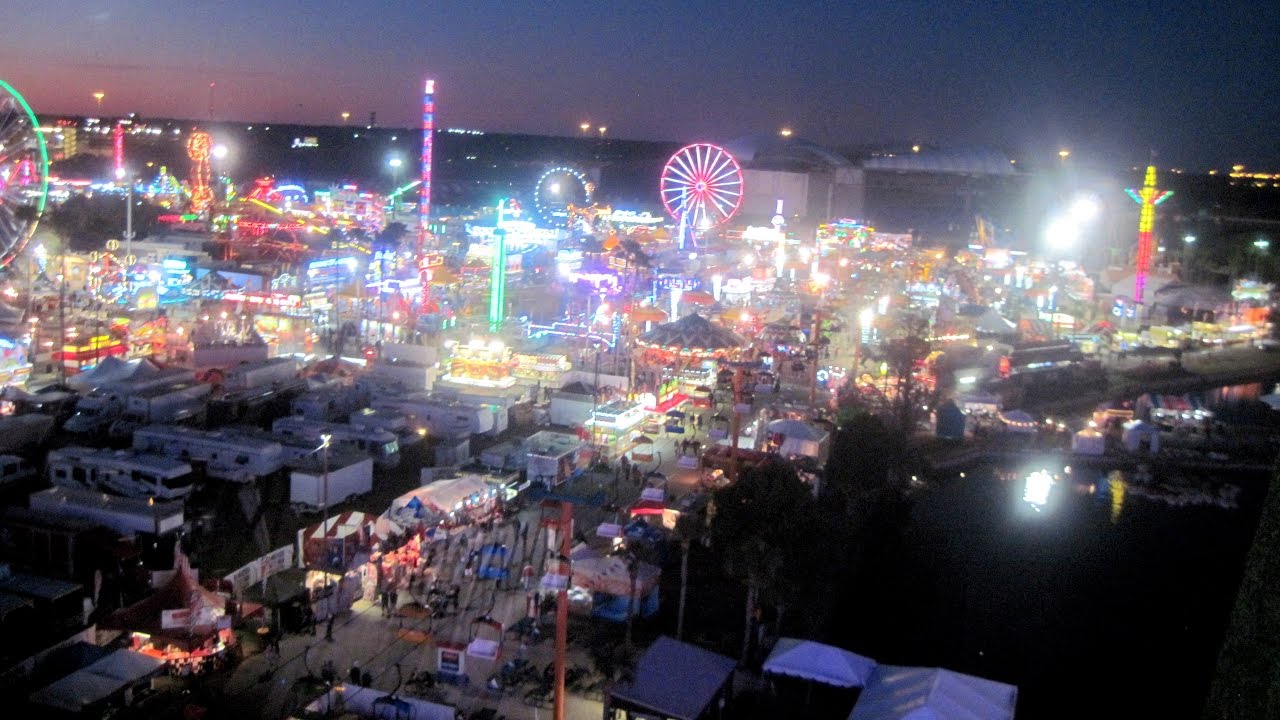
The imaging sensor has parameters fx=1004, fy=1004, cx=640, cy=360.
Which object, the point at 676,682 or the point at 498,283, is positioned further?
the point at 498,283

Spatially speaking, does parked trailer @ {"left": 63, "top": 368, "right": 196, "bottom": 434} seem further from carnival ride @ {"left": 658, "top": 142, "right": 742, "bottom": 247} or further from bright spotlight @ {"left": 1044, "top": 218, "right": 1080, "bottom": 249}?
bright spotlight @ {"left": 1044, "top": 218, "right": 1080, "bottom": 249}

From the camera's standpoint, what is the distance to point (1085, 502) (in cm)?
1175

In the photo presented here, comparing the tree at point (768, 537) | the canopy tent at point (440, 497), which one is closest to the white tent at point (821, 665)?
the tree at point (768, 537)

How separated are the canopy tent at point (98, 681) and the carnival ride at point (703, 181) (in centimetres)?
1893

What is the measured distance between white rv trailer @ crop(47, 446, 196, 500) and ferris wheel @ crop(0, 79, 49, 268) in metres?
4.20

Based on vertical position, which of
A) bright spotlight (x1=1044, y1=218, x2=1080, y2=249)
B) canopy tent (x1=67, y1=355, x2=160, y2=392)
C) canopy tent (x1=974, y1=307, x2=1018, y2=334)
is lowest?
canopy tent (x1=67, y1=355, x2=160, y2=392)

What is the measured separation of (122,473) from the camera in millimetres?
9570

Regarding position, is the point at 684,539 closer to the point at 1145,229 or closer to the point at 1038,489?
the point at 1038,489

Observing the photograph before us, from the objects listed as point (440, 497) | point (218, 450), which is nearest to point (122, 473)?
point (218, 450)

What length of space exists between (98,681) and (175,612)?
2.90 feet

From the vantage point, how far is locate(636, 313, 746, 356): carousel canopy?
1484 cm

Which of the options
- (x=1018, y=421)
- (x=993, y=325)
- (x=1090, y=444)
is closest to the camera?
(x=1090, y=444)

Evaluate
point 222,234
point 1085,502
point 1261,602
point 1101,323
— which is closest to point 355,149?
point 222,234

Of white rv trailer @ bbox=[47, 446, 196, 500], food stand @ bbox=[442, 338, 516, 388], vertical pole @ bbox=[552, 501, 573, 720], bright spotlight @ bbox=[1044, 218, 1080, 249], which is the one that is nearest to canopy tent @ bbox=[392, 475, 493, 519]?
white rv trailer @ bbox=[47, 446, 196, 500]
